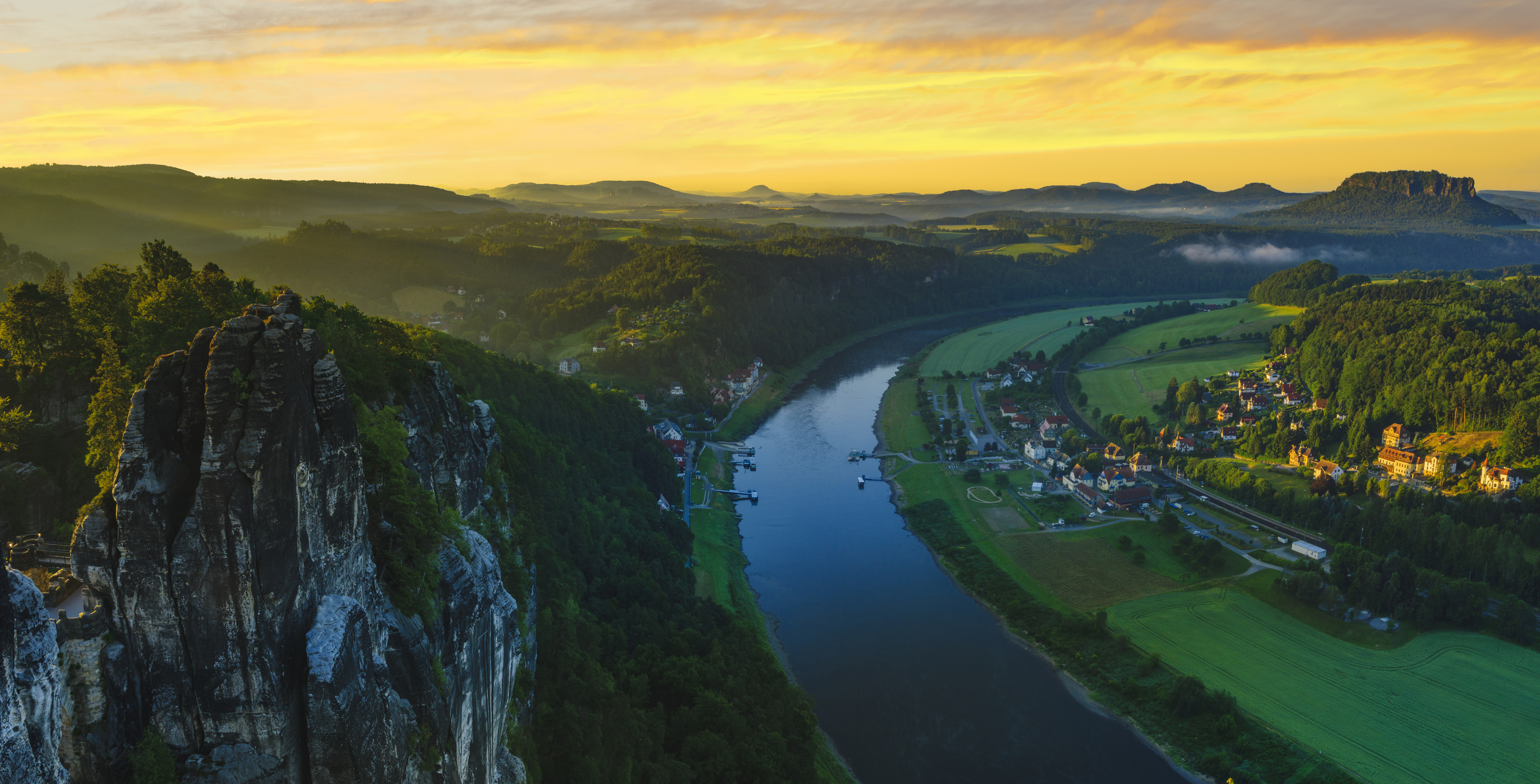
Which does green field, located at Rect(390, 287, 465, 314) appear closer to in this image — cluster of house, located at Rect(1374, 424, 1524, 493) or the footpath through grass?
the footpath through grass

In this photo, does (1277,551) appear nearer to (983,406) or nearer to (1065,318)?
(983,406)

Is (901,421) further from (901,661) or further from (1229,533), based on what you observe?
(901,661)

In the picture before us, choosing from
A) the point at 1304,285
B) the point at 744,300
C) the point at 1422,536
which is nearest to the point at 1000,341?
the point at 744,300

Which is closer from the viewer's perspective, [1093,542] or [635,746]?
[635,746]

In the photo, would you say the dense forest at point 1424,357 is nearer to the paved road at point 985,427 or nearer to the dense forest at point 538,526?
the paved road at point 985,427

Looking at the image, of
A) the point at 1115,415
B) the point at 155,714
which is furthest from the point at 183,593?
the point at 1115,415
